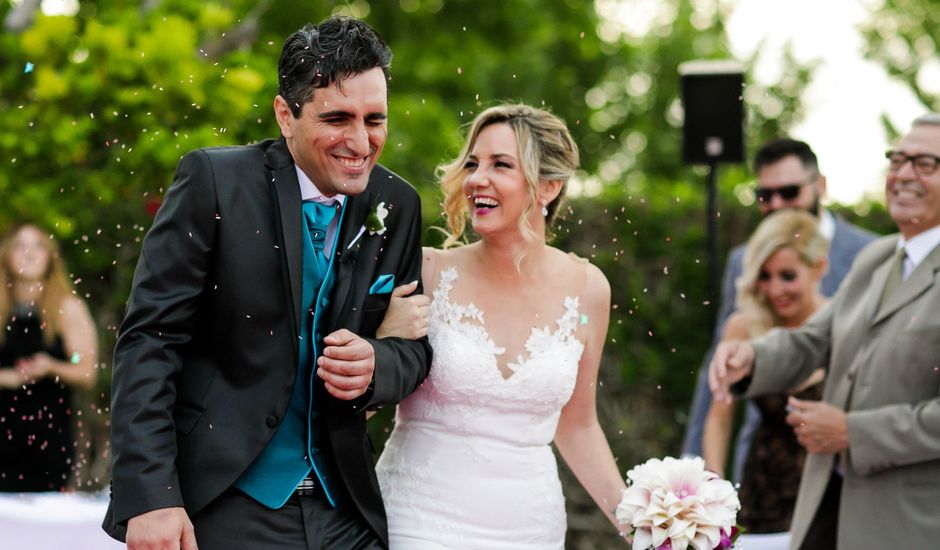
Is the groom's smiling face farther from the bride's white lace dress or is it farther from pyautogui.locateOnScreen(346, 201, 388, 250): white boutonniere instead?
the bride's white lace dress

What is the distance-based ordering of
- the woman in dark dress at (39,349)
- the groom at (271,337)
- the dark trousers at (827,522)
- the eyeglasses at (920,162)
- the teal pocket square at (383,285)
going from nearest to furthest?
the groom at (271,337)
the teal pocket square at (383,285)
the eyeglasses at (920,162)
the dark trousers at (827,522)
the woman in dark dress at (39,349)

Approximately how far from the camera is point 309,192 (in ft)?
11.0

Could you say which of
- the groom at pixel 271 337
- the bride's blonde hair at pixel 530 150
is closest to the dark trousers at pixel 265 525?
the groom at pixel 271 337

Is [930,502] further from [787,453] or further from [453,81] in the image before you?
[453,81]

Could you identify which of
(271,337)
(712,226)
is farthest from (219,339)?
(712,226)

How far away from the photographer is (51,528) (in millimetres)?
5156

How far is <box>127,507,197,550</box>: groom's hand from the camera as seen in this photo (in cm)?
289

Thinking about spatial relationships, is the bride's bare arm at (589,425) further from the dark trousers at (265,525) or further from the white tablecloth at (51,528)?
the white tablecloth at (51,528)

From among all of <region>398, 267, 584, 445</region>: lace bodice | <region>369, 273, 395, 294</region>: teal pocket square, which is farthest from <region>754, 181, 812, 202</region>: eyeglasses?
<region>369, 273, 395, 294</region>: teal pocket square

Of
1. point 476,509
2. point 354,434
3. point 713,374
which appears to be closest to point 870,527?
point 713,374

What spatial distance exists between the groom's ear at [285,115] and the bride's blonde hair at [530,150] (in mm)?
890

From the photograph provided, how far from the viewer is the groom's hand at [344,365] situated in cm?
308

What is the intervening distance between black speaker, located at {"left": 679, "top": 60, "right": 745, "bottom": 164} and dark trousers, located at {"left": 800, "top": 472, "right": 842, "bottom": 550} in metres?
3.67

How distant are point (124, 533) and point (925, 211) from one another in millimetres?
3157
